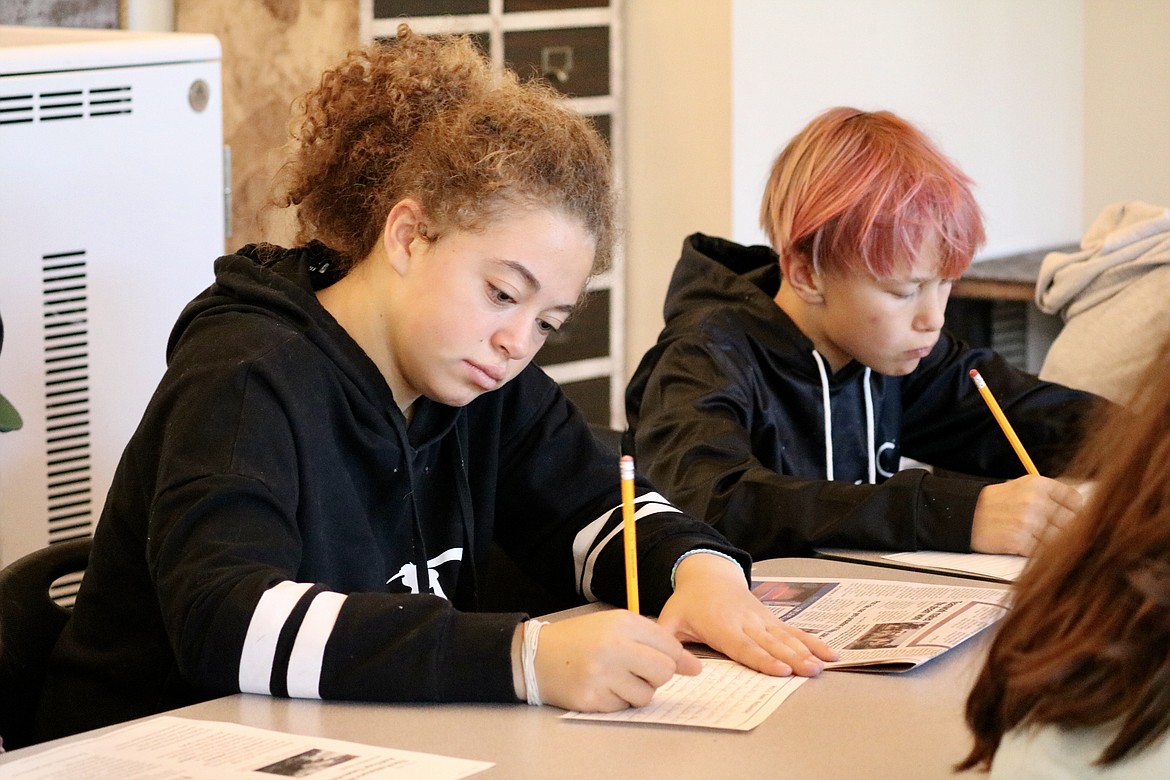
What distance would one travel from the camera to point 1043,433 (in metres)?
1.94

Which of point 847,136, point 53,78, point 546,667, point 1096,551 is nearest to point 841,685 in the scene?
point 546,667

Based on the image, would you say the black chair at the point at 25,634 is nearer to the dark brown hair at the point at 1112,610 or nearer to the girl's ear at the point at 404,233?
the girl's ear at the point at 404,233

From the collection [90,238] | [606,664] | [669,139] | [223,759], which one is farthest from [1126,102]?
[223,759]

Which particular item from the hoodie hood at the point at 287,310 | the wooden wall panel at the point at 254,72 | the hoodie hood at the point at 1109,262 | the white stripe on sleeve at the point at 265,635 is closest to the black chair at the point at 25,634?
the hoodie hood at the point at 287,310

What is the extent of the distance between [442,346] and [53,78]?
752mm

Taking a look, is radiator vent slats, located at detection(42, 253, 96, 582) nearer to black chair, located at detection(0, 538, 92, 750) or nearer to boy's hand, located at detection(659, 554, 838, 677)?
black chair, located at detection(0, 538, 92, 750)

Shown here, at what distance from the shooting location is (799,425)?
1.88m

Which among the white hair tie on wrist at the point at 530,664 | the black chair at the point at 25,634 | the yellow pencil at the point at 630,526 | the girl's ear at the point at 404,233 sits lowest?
the black chair at the point at 25,634

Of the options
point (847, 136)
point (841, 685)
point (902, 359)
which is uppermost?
point (847, 136)

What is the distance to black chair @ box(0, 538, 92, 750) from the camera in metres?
1.32

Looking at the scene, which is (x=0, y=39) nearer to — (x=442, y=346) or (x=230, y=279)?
(x=230, y=279)

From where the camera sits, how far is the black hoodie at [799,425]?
4.95 feet

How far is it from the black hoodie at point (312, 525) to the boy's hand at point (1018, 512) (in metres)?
0.30

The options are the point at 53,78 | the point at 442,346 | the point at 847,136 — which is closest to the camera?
the point at 442,346
